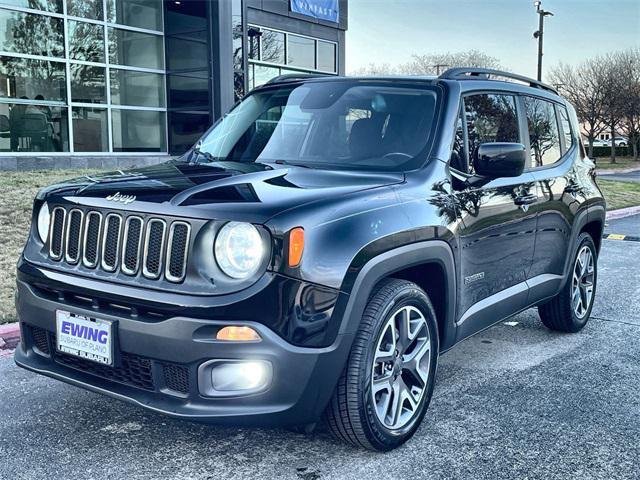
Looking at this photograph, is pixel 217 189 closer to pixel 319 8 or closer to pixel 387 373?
pixel 387 373

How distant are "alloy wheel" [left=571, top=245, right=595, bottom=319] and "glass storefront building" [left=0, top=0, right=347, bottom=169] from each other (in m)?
13.7

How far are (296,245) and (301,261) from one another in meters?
0.07

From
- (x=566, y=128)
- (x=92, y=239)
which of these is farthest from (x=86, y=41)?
(x=92, y=239)

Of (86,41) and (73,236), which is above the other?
(86,41)

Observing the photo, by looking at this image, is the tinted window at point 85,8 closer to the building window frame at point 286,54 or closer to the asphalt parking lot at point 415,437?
the building window frame at point 286,54


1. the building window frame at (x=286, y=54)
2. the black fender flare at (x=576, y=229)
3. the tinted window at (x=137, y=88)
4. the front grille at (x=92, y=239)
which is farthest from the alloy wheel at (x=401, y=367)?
the building window frame at (x=286, y=54)

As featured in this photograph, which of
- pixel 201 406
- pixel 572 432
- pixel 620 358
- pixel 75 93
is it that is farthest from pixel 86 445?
pixel 75 93

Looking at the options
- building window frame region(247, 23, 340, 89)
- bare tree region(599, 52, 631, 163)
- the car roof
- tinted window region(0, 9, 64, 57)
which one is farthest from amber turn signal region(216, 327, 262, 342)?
bare tree region(599, 52, 631, 163)

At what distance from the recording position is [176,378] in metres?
2.89

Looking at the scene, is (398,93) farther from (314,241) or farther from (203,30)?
(203,30)

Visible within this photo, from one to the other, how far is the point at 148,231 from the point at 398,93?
1.86m

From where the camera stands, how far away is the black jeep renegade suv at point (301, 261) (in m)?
2.83

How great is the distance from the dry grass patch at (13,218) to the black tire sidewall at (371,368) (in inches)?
137

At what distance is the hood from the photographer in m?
2.89
